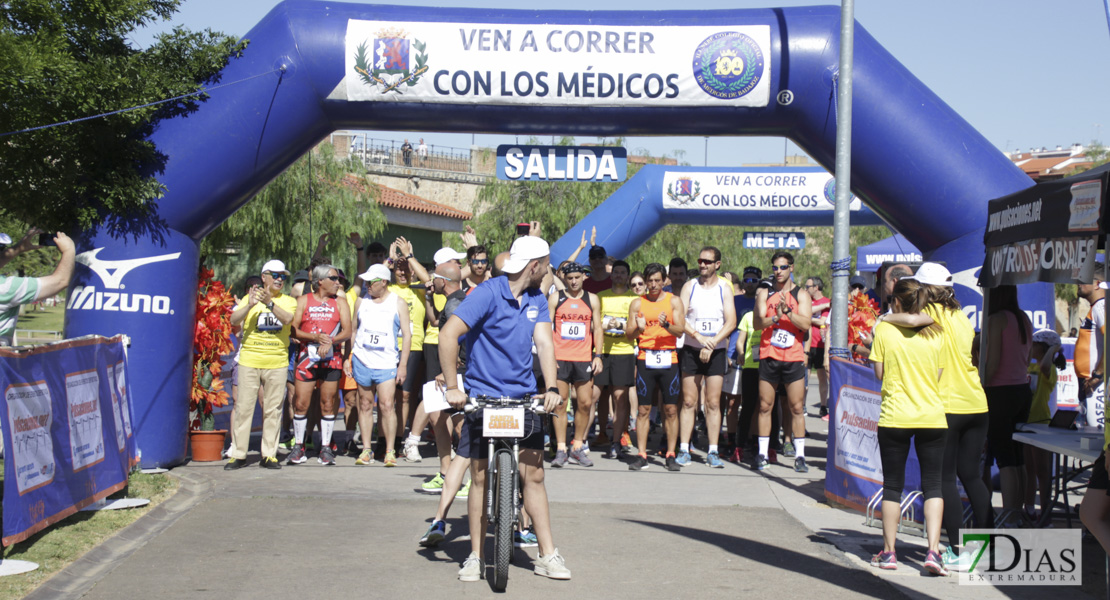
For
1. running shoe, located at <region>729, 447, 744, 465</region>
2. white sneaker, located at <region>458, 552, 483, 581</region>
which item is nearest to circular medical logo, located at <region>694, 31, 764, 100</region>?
running shoe, located at <region>729, 447, 744, 465</region>

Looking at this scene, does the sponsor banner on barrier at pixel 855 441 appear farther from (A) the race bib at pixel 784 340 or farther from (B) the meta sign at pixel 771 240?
(B) the meta sign at pixel 771 240

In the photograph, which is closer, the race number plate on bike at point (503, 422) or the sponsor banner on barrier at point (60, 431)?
the race number plate on bike at point (503, 422)

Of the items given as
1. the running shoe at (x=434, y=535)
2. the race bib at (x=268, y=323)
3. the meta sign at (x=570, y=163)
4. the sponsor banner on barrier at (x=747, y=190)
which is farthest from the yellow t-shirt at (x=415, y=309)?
the sponsor banner on barrier at (x=747, y=190)

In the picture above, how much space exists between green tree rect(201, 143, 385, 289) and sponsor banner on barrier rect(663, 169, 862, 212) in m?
8.06

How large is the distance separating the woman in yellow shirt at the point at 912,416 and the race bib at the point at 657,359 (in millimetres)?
4138

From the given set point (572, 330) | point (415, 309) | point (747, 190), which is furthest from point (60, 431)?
point (747, 190)

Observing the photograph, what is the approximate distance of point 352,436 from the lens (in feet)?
37.1

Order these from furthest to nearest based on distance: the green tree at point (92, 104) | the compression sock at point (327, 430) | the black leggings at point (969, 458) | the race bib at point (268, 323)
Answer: the compression sock at point (327, 430) < the race bib at point (268, 323) < the green tree at point (92, 104) < the black leggings at point (969, 458)

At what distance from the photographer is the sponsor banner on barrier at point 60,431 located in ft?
19.8

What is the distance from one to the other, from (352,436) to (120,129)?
159 inches

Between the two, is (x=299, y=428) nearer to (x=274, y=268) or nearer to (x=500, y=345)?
(x=274, y=268)

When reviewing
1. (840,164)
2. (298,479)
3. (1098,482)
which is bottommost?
(298,479)

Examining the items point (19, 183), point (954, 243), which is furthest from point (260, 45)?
point (954, 243)

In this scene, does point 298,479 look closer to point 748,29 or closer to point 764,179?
point 748,29
